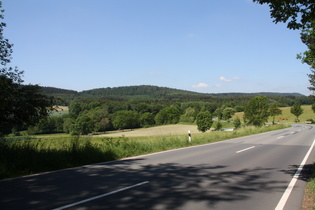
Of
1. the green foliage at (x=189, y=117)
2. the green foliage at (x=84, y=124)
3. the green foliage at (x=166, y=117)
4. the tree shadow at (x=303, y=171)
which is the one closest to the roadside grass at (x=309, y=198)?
the tree shadow at (x=303, y=171)

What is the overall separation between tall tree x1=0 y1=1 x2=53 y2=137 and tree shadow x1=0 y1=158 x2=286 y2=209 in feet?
10.9

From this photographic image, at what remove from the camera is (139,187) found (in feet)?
19.1

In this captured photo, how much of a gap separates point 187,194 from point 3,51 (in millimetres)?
9008

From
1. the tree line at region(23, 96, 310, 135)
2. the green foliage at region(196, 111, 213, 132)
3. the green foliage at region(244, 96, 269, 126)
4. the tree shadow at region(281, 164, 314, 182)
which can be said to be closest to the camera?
the tree shadow at region(281, 164, 314, 182)

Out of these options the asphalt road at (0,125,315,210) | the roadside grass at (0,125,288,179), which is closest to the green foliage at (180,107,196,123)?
the roadside grass at (0,125,288,179)

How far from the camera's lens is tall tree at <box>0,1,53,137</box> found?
8969 millimetres

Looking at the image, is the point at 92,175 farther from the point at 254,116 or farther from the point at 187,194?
the point at 254,116

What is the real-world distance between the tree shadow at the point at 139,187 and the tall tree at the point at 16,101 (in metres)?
3.32

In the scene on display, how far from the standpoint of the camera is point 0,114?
8969 mm

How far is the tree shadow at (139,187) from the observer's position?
187 inches

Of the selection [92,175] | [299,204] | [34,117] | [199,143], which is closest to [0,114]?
[34,117]

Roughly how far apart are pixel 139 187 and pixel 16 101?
6.33 m

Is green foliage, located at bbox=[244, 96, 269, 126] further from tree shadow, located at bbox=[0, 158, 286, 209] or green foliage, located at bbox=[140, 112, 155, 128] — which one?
green foliage, located at bbox=[140, 112, 155, 128]

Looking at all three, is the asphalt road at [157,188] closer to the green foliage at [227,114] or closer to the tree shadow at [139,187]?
the tree shadow at [139,187]
